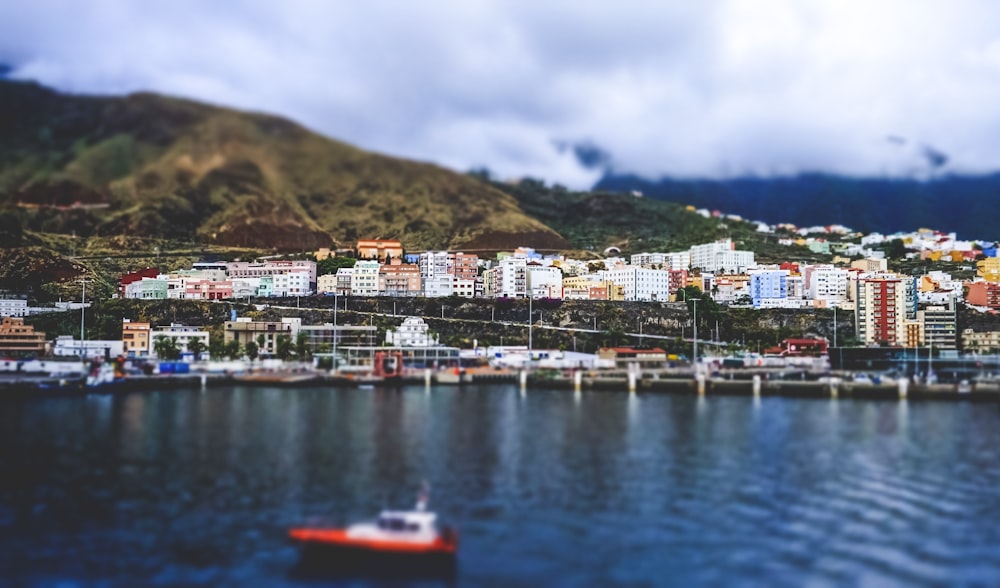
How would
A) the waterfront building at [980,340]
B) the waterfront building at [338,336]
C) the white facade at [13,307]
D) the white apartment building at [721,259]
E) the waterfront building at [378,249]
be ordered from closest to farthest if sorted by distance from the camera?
the waterfront building at [338,336] → the white facade at [13,307] → the waterfront building at [980,340] → the waterfront building at [378,249] → the white apartment building at [721,259]

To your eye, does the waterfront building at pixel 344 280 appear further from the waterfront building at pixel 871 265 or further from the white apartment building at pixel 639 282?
the waterfront building at pixel 871 265

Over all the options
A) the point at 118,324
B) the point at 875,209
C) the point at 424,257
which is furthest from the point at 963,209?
the point at 118,324

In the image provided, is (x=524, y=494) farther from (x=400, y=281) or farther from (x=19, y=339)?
(x=400, y=281)

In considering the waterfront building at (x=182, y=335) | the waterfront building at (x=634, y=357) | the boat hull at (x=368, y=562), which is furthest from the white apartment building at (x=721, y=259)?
the boat hull at (x=368, y=562)

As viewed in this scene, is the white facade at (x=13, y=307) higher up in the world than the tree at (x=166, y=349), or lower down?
higher up

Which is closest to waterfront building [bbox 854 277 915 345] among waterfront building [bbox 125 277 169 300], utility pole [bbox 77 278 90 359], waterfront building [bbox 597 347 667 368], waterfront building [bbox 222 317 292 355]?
waterfront building [bbox 597 347 667 368]

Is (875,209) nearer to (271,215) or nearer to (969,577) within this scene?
(271,215)

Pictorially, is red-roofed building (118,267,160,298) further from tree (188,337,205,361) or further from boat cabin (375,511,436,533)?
boat cabin (375,511,436,533)
